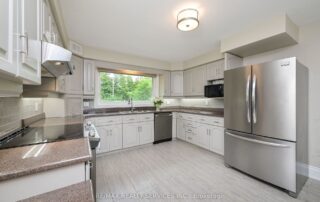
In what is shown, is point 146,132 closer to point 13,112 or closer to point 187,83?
point 187,83

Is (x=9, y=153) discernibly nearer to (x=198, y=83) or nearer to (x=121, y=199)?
(x=121, y=199)

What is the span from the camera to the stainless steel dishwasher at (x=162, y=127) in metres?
4.04

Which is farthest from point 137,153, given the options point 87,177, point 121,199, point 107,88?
point 87,177

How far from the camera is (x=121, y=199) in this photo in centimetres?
183

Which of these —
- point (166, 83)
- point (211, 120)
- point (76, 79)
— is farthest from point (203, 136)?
point (76, 79)

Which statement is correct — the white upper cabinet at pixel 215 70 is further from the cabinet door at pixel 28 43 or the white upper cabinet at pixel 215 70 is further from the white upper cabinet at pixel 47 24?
the cabinet door at pixel 28 43

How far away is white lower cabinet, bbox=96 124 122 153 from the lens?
3227 mm

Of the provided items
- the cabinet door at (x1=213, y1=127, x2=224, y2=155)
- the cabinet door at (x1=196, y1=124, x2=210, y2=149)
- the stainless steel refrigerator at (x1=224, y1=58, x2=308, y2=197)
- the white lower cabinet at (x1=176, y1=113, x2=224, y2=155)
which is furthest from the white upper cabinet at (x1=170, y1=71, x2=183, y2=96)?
the stainless steel refrigerator at (x1=224, y1=58, x2=308, y2=197)

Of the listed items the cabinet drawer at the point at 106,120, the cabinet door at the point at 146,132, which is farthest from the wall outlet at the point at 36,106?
the cabinet door at the point at 146,132

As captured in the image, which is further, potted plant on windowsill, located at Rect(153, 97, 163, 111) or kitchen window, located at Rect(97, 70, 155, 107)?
potted plant on windowsill, located at Rect(153, 97, 163, 111)

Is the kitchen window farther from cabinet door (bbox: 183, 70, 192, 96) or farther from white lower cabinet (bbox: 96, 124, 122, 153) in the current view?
cabinet door (bbox: 183, 70, 192, 96)

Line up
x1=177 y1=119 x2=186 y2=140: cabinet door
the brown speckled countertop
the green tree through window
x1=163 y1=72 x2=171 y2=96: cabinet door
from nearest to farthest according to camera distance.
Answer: the brown speckled countertop < the green tree through window < x1=177 y1=119 x2=186 y2=140: cabinet door < x1=163 y1=72 x2=171 y2=96: cabinet door

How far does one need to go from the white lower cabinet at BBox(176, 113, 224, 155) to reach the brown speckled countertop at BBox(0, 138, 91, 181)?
109 inches

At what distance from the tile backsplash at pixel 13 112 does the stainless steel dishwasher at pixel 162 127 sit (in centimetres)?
265
